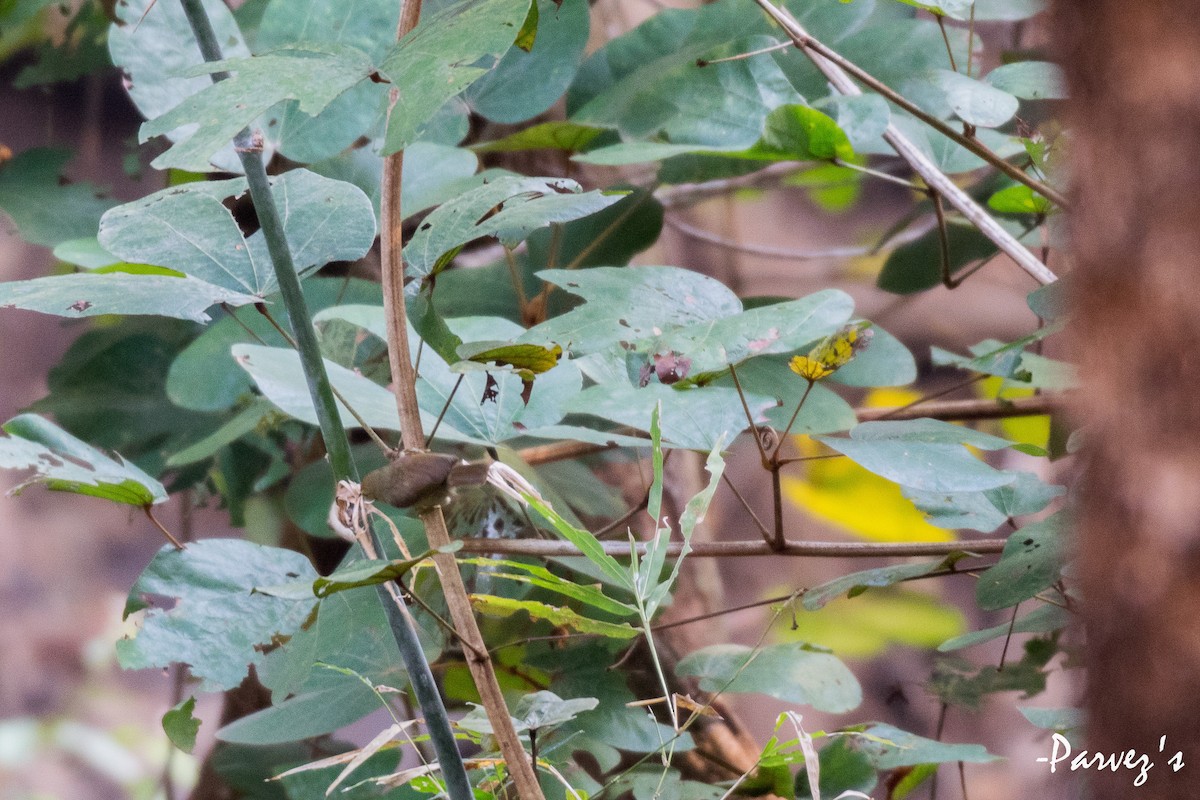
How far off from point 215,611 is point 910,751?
34 cm

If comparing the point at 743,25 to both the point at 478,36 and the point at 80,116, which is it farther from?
the point at 80,116

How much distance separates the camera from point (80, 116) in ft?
6.78

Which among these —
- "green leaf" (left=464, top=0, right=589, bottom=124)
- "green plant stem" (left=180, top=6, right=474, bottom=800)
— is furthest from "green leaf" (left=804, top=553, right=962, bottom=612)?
"green leaf" (left=464, top=0, right=589, bottom=124)

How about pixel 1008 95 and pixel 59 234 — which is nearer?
pixel 1008 95

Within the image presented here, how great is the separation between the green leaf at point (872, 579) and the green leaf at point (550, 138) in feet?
1.34

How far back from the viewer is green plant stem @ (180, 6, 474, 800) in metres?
0.35

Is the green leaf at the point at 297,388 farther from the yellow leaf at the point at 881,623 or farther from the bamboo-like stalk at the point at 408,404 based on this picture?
the yellow leaf at the point at 881,623

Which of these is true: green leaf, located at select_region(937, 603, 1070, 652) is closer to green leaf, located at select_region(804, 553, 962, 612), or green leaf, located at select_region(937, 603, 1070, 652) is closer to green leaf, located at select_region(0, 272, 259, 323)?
green leaf, located at select_region(804, 553, 962, 612)

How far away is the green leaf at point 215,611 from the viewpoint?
14.8 inches

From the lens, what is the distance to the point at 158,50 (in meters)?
0.67

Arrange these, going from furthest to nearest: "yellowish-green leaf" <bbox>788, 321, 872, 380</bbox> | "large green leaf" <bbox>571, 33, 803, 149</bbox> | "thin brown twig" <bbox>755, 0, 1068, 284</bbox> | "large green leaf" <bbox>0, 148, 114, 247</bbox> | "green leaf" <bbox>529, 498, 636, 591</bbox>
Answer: "large green leaf" <bbox>0, 148, 114, 247</bbox>
"large green leaf" <bbox>571, 33, 803, 149</bbox>
"thin brown twig" <bbox>755, 0, 1068, 284</bbox>
"yellowish-green leaf" <bbox>788, 321, 872, 380</bbox>
"green leaf" <bbox>529, 498, 636, 591</bbox>

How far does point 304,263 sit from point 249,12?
600 millimetres

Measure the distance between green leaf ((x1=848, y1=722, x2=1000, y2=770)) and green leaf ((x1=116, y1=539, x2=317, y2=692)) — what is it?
10.5 inches

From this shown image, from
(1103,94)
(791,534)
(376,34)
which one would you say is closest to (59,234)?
(376,34)
